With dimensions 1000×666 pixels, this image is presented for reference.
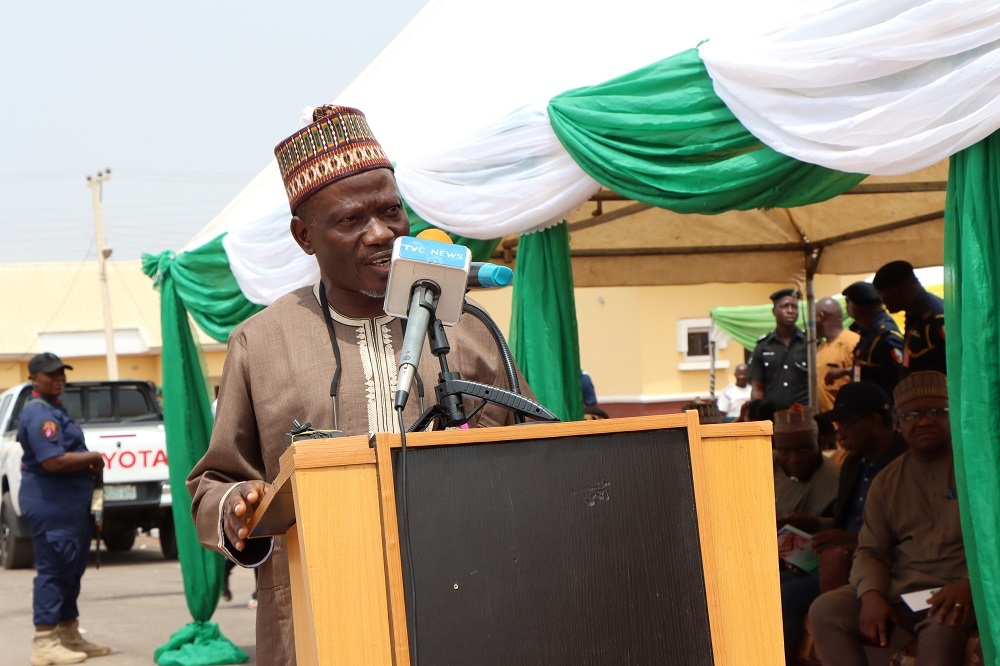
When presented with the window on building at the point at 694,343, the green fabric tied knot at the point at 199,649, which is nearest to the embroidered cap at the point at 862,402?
the green fabric tied knot at the point at 199,649

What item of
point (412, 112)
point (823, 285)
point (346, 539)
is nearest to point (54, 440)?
point (412, 112)

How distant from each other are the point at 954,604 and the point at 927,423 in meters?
0.97

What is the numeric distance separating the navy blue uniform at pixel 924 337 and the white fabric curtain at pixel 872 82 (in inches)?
127

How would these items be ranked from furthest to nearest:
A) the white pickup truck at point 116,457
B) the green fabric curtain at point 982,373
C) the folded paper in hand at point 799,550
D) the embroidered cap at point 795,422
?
1. the white pickup truck at point 116,457
2. the embroidered cap at point 795,422
3. the folded paper in hand at point 799,550
4. the green fabric curtain at point 982,373

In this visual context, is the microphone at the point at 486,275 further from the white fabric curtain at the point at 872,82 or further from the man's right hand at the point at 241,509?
the white fabric curtain at the point at 872,82

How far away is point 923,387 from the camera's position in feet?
18.3

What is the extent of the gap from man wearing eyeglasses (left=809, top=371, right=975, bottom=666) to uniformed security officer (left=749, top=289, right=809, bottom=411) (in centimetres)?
480

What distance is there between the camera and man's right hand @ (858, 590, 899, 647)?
538 centimetres

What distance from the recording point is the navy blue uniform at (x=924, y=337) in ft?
22.6

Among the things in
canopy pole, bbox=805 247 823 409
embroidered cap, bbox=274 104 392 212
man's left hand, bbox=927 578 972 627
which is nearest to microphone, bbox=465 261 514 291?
embroidered cap, bbox=274 104 392 212

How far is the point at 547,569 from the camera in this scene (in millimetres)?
1946

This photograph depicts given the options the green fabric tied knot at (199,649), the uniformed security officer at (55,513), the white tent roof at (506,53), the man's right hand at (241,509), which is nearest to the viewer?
the man's right hand at (241,509)

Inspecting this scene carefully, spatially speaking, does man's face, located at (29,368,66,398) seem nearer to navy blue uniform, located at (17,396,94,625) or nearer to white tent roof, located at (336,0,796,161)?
navy blue uniform, located at (17,396,94,625)

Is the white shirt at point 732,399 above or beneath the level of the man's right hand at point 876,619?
beneath
